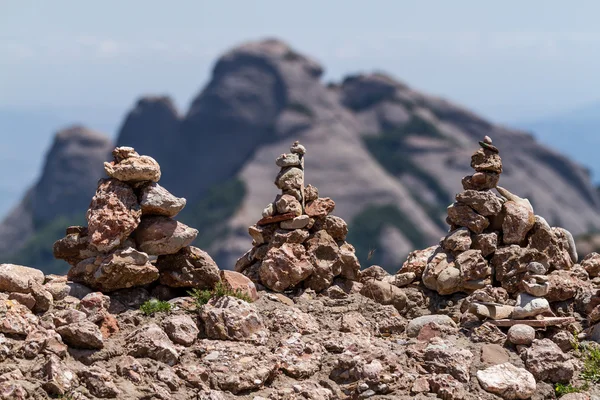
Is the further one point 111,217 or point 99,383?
point 111,217

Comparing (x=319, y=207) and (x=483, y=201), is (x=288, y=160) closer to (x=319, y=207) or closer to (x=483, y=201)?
(x=319, y=207)

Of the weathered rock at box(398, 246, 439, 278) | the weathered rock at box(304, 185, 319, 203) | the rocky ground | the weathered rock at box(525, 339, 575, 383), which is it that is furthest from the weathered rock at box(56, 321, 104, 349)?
the weathered rock at box(525, 339, 575, 383)

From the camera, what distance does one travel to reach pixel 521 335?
17.0m

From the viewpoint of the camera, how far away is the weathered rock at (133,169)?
56.3 feet

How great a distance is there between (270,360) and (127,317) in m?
2.75

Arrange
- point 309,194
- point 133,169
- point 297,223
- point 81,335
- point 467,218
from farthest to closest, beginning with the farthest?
1. point 309,194
2. point 467,218
3. point 297,223
4. point 133,169
5. point 81,335

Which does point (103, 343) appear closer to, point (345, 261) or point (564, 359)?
point (345, 261)

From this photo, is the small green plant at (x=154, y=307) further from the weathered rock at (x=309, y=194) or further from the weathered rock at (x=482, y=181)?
the weathered rock at (x=482, y=181)

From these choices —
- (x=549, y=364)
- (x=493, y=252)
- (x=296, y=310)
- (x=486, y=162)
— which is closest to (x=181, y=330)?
(x=296, y=310)

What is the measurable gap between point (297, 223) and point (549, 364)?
5.61 m

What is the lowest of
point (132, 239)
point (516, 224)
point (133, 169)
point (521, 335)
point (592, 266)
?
point (521, 335)

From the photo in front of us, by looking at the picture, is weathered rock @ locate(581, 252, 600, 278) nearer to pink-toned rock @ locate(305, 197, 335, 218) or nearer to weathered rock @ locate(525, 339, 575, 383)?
weathered rock @ locate(525, 339, 575, 383)

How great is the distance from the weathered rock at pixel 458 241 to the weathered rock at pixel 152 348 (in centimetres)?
→ 659

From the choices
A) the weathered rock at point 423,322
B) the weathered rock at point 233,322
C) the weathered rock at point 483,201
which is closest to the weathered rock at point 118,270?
the weathered rock at point 233,322
